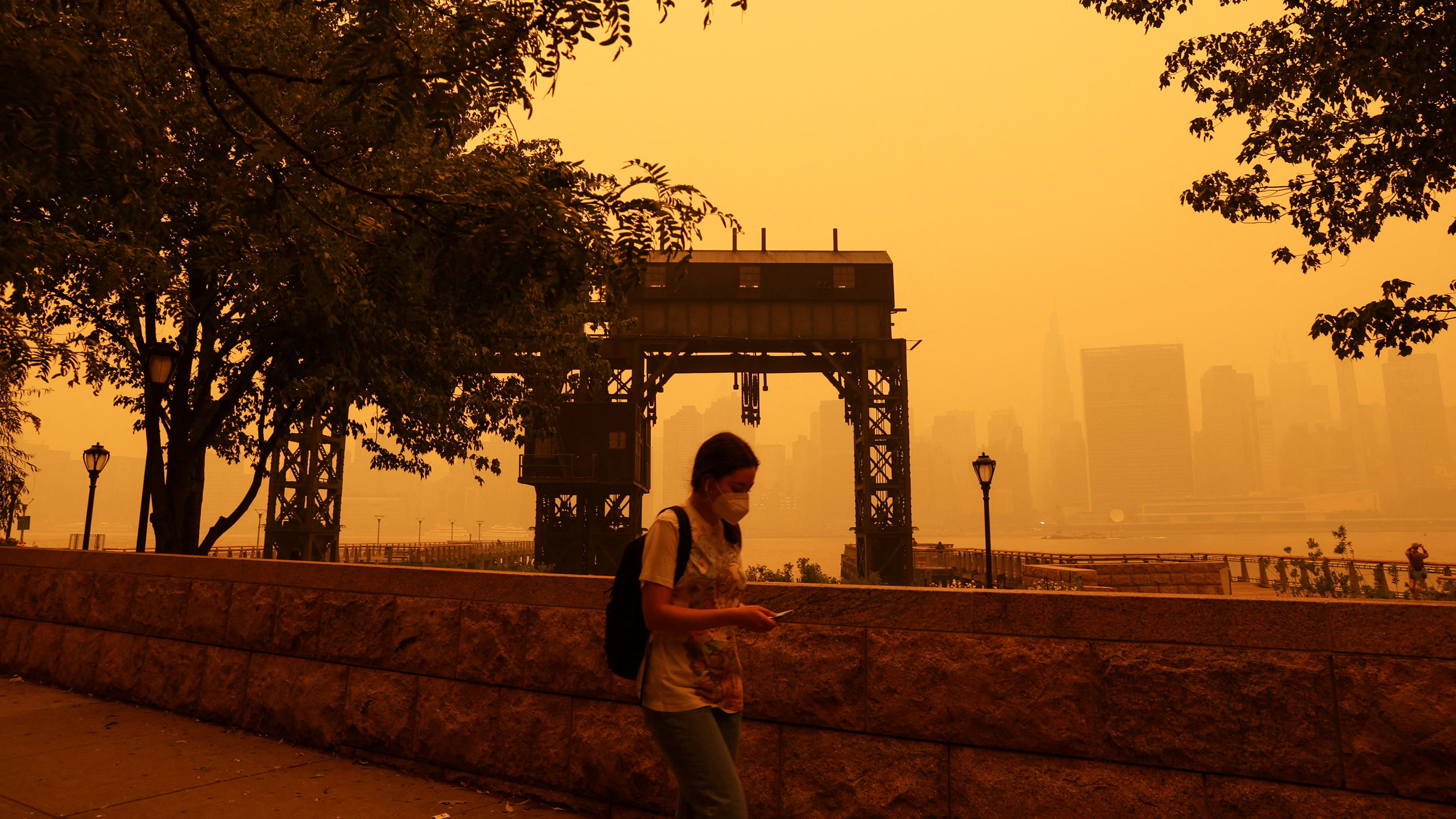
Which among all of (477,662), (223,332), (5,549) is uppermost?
(223,332)

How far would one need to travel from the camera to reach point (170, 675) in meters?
7.53

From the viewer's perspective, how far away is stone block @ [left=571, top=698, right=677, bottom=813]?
15.8ft

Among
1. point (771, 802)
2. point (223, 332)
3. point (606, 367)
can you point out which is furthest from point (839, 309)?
point (771, 802)

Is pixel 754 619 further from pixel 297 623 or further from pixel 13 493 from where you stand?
pixel 13 493

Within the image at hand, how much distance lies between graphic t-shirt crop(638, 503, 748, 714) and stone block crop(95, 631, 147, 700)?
23.4 feet

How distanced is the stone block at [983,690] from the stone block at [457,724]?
2460 millimetres

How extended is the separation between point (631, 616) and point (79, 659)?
8203mm

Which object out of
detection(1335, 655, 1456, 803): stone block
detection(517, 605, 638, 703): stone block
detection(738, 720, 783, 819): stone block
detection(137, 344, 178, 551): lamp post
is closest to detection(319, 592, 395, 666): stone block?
detection(517, 605, 638, 703): stone block

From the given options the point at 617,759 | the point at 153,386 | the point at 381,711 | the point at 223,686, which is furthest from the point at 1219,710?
the point at 153,386

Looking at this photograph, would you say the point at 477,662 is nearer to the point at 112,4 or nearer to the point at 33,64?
the point at 33,64

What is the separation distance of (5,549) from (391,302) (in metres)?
5.06

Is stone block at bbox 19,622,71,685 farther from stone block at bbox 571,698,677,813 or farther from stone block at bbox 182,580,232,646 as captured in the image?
stone block at bbox 571,698,677,813

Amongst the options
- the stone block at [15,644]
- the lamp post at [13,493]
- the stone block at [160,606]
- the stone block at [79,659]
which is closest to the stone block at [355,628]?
the stone block at [160,606]

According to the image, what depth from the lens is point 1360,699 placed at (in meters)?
3.40
